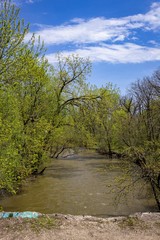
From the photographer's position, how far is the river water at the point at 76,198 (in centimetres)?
1147

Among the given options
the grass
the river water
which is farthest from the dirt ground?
the river water

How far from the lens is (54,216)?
7207 mm

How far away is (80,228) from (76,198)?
6.97m

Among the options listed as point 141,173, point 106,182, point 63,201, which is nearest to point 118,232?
point 141,173

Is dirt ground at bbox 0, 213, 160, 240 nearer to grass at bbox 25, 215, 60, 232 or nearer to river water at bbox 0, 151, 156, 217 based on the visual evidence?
grass at bbox 25, 215, 60, 232

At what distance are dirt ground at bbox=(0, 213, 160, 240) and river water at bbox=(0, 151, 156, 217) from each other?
2933 mm

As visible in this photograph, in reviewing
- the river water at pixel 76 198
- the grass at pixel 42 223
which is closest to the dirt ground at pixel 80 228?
the grass at pixel 42 223

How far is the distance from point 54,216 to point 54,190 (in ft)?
26.0

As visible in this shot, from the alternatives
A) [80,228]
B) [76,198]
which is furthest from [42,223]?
[76,198]

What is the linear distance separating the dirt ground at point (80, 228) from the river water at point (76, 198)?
2.93 meters

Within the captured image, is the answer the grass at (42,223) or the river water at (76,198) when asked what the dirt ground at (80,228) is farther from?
the river water at (76,198)

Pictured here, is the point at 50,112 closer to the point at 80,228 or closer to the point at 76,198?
the point at 76,198

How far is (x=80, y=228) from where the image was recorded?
6.50 m

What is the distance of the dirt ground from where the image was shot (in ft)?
19.9
